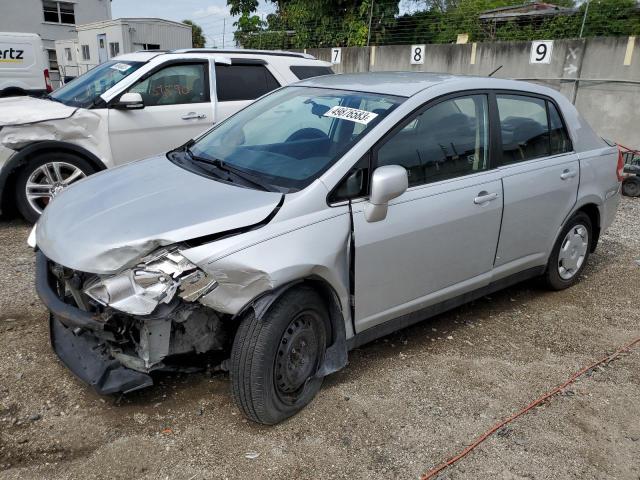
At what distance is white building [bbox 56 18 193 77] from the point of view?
20328 mm

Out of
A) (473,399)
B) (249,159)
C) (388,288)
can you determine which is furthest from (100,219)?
(473,399)

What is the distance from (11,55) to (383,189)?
1380 centimetres

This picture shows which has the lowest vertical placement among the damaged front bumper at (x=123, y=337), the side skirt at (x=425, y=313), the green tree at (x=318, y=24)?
the side skirt at (x=425, y=313)

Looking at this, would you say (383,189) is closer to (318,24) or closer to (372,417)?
(372,417)

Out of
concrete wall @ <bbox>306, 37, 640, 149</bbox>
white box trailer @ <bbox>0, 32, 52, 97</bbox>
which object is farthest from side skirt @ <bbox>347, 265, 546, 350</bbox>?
white box trailer @ <bbox>0, 32, 52, 97</bbox>

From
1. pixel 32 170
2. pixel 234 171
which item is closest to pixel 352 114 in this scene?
pixel 234 171

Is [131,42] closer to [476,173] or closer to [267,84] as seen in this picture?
[267,84]

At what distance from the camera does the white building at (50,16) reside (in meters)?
27.3

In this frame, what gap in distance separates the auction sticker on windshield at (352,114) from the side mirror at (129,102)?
3.17m

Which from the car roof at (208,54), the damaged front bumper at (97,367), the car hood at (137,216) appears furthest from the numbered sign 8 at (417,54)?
the damaged front bumper at (97,367)

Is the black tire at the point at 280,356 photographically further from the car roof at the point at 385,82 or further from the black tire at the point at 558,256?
the black tire at the point at 558,256

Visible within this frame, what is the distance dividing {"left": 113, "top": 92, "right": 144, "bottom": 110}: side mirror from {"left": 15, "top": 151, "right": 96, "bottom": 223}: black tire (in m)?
0.71

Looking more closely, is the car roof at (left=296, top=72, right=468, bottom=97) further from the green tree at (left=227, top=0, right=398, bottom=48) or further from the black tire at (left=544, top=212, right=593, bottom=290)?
the green tree at (left=227, top=0, right=398, bottom=48)

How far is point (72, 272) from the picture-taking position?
8.99 ft
